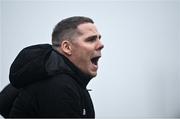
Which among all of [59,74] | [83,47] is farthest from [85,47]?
[59,74]

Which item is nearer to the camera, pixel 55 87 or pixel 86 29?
pixel 55 87

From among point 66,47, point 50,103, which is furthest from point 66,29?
point 50,103

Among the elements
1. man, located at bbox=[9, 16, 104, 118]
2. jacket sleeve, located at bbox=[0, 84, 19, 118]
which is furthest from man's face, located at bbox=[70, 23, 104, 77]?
jacket sleeve, located at bbox=[0, 84, 19, 118]

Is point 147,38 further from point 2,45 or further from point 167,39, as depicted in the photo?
point 2,45

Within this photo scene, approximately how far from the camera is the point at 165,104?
7.17 feet

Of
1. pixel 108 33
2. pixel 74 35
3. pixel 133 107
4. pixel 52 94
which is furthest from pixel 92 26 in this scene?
pixel 133 107

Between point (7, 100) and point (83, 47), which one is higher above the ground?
point (83, 47)

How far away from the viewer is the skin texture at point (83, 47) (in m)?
1.03

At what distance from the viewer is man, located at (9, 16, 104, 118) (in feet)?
2.73

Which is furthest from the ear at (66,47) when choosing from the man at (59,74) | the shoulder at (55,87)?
the shoulder at (55,87)

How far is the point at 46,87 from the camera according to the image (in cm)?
85

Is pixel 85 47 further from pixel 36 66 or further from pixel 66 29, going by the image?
pixel 36 66

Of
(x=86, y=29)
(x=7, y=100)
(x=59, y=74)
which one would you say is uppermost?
(x=86, y=29)

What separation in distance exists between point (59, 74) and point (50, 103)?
11cm
